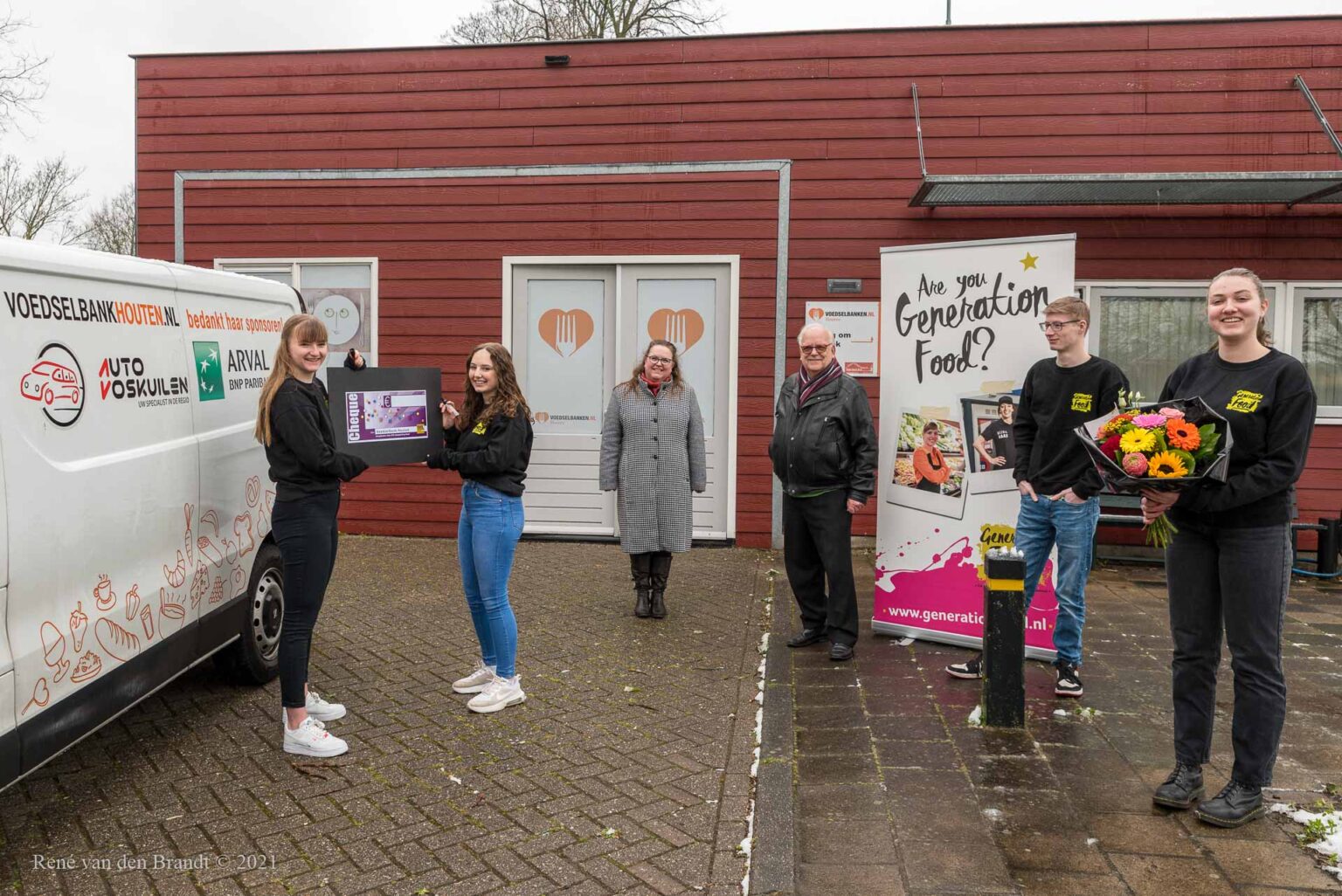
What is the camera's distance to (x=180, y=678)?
16.7 ft

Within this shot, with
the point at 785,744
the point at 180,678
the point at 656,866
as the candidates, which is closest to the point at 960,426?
the point at 785,744

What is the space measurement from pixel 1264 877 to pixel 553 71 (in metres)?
8.21

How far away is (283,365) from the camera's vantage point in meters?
4.02

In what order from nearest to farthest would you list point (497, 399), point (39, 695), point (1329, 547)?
point (39, 695), point (497, 399), point (1329, 547)

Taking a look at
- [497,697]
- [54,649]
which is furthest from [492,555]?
[54,649]

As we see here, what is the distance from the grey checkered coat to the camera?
253 inches

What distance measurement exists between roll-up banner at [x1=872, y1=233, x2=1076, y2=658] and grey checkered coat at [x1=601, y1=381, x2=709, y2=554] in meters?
1.32

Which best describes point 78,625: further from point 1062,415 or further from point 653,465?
point 1062,415

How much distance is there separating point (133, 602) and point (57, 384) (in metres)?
0.88

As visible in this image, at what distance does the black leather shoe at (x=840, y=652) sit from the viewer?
5.47 m

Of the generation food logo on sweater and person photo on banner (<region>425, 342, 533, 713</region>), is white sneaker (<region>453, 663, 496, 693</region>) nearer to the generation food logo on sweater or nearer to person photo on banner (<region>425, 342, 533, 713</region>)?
person photo on banner (<region>425, 342, 533, 713</region>)

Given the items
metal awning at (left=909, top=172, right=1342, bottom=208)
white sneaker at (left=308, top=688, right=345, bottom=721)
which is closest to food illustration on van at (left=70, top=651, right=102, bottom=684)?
white sneaker at (left=308, top=688, right=345, bottom=721)

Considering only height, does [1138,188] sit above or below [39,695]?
above

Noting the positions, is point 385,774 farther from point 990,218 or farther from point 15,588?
point 990,218
